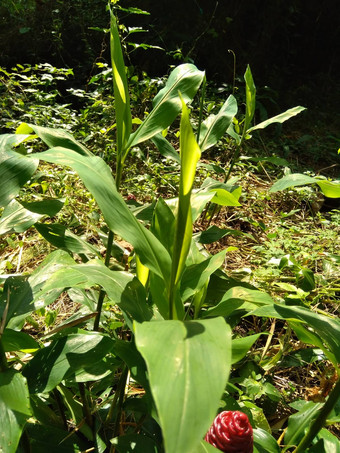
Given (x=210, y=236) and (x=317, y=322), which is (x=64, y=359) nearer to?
(x=317, y=322)

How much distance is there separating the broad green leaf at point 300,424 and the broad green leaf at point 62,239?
1.90ft

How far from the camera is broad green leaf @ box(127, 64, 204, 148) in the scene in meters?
0.99

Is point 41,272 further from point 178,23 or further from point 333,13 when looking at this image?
point 333,13

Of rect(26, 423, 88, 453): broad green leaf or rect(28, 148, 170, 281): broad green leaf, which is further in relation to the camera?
rect(26, 423, 88, 453): broad green leaf

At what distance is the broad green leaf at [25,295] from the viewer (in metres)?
0.78

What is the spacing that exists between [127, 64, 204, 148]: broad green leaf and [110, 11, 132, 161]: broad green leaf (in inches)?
1.2

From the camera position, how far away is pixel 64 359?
0.75m

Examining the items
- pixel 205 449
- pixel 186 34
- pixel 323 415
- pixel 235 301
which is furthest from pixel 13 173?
pixel 186 34

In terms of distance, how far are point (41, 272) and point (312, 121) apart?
3473mm

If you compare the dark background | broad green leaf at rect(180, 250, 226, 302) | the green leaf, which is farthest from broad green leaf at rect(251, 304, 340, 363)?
the dark background

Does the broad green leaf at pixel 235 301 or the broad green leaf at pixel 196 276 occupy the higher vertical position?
the broad green leaf at pixel 196 276

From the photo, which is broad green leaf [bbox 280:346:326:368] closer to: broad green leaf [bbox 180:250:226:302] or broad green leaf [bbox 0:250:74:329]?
broad green leaf [bbox 180:250:226:302]

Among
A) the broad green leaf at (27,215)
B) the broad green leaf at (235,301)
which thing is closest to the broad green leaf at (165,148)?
the broad green leaf at (27,215)

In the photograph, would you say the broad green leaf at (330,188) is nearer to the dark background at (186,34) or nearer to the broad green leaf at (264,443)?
the broad green leaf at (264,443)
